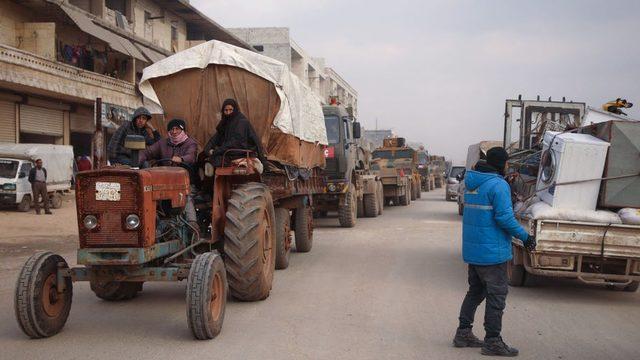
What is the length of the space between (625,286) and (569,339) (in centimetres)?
301

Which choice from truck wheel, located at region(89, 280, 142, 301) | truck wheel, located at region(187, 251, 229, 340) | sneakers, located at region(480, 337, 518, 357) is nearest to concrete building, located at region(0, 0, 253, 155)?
truck wheel, located at region(89, 280, 142, 301)

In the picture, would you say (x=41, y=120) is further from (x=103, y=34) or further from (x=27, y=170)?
(x=27, y=170)

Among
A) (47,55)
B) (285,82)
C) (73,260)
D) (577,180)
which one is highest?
(47,55)

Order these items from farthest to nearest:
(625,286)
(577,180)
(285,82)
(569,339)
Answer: (285,82) → (625,286) → (577,180) → (569,339)

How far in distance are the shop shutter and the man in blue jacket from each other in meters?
25.0

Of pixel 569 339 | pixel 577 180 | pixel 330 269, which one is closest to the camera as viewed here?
pixel 569 339

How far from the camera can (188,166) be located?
7.19 metres

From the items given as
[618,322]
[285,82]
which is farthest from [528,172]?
[285,82]

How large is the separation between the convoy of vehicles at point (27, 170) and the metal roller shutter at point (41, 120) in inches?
62.2

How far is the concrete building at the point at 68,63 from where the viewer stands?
22484 mm

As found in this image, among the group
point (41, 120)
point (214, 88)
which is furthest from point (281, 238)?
point (41, 120)

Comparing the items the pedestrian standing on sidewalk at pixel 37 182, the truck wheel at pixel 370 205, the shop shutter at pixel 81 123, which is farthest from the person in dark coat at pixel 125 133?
the shop shutter at pixel 81 123

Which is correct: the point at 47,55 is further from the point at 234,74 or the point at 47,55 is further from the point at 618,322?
the point at 618,322

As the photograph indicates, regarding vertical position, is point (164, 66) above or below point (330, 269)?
above
